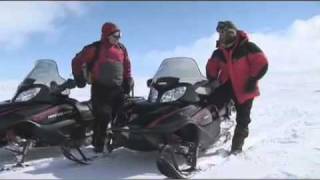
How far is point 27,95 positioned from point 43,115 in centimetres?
60

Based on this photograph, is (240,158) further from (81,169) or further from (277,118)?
(277,118)

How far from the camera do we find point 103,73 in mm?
7852

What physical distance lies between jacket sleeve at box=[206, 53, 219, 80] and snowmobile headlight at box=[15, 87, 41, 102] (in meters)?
2.44

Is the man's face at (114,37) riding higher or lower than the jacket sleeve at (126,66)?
higher

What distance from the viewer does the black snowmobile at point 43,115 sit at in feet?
24.2

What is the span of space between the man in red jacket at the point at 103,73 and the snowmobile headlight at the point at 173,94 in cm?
75

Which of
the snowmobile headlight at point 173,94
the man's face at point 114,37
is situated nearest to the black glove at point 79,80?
the man's face at point 114,37

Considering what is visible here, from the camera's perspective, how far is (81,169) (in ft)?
23.4

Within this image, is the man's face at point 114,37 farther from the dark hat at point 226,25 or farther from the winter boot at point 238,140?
the winter boot at point 238,140

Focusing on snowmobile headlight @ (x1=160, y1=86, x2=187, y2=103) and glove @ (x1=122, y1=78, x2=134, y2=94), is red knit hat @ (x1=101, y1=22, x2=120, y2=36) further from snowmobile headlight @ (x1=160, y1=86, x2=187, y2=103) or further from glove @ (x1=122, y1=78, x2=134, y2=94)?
snowmobile headlight @ (x1=160, y1=86, x2=187, y2=103)

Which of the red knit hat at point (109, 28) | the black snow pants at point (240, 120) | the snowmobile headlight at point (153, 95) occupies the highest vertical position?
the red knit hat at point (109, 28)

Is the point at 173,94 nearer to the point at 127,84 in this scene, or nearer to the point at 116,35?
the point at 127,84

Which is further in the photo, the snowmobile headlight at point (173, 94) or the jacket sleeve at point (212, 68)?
the jacket sleeve at point (212, 68)

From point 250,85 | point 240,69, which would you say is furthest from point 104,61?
point 250,85
